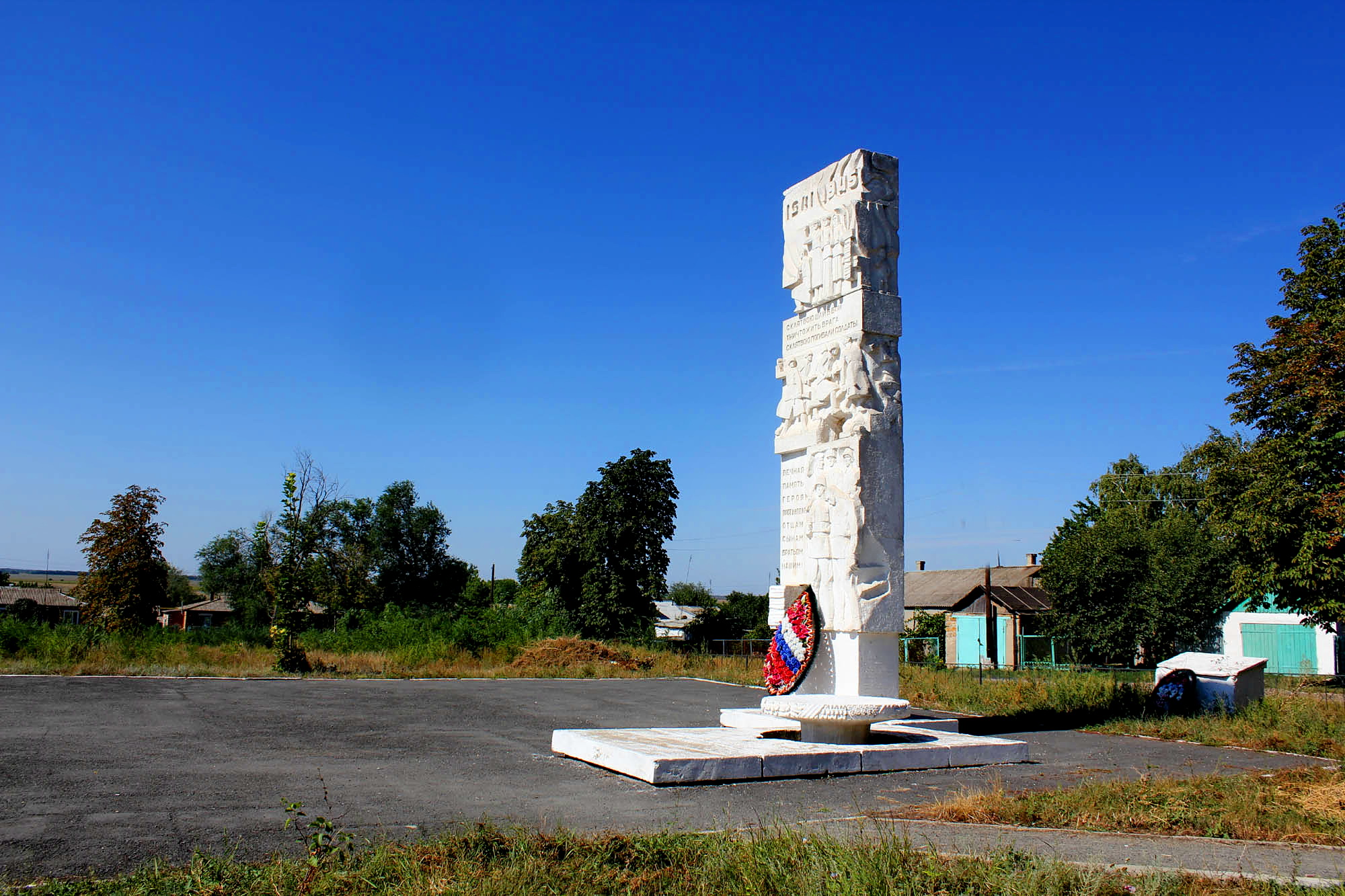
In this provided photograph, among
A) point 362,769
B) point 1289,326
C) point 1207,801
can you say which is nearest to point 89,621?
point 362,769

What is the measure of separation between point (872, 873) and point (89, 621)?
2815 centimetres

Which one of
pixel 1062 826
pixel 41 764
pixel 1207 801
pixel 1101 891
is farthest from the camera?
pixel 41 764

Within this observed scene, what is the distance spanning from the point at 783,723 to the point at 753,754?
267 cm

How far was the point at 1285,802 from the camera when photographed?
A: 6.94 meters

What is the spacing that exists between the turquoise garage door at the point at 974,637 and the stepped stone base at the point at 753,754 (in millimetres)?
33101

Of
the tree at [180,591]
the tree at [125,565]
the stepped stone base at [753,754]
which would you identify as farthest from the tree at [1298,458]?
the tree at [180,591]

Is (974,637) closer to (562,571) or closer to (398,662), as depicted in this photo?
(562,571)

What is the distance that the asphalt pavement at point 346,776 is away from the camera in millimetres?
6117

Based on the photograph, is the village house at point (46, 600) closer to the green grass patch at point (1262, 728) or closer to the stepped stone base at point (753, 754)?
the stepped stone base at point (753, 754)

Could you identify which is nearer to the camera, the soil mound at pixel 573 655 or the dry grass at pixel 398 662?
the dry grass at pixel 398 662

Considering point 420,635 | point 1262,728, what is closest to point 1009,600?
point 420,635

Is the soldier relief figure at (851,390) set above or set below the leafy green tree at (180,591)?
above

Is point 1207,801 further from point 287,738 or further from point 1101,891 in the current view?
point 287,738

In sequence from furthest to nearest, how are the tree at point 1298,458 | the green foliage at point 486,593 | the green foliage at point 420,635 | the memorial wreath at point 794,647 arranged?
the green foliage at point 486,593
the green foliage at point 420,635
the tree at point 1298,458
the memorial wreath at point 794,647
